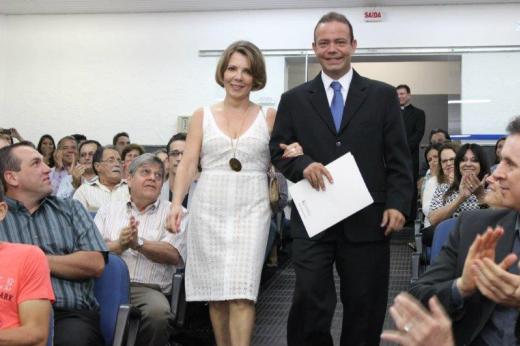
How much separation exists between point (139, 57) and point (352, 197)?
9192 mm

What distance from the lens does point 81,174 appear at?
6.59m

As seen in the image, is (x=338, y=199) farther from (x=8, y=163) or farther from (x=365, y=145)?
(x=8, y=163)

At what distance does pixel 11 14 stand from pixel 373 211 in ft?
35.0

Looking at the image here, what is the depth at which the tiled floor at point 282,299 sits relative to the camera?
4945 mm

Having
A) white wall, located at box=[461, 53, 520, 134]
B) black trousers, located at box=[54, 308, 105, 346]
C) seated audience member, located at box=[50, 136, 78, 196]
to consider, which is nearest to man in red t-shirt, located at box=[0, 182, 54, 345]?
black trousers, located at box=[54, 308, 105, 346]

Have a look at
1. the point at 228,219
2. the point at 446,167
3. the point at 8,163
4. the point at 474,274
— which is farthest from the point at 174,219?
the point at 446,167

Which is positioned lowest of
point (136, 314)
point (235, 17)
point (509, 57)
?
point (136, 314)

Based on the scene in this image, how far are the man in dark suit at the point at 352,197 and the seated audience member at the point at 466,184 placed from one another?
6.41 ft

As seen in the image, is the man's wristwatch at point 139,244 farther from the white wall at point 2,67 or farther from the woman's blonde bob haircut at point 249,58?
the white wall at point 2,67

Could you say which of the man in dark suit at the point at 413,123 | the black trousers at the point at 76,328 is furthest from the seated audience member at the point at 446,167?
the man in dark suit at the point at 413,123

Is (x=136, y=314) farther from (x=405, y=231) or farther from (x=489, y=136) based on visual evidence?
(x=489, y=136)

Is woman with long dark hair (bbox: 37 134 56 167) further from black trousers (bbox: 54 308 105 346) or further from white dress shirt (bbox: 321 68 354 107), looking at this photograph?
white dress shirt (bbox: 321 68 354 107)

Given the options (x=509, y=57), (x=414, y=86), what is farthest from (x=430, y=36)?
(x=414, y=86)

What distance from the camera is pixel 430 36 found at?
1102cm
